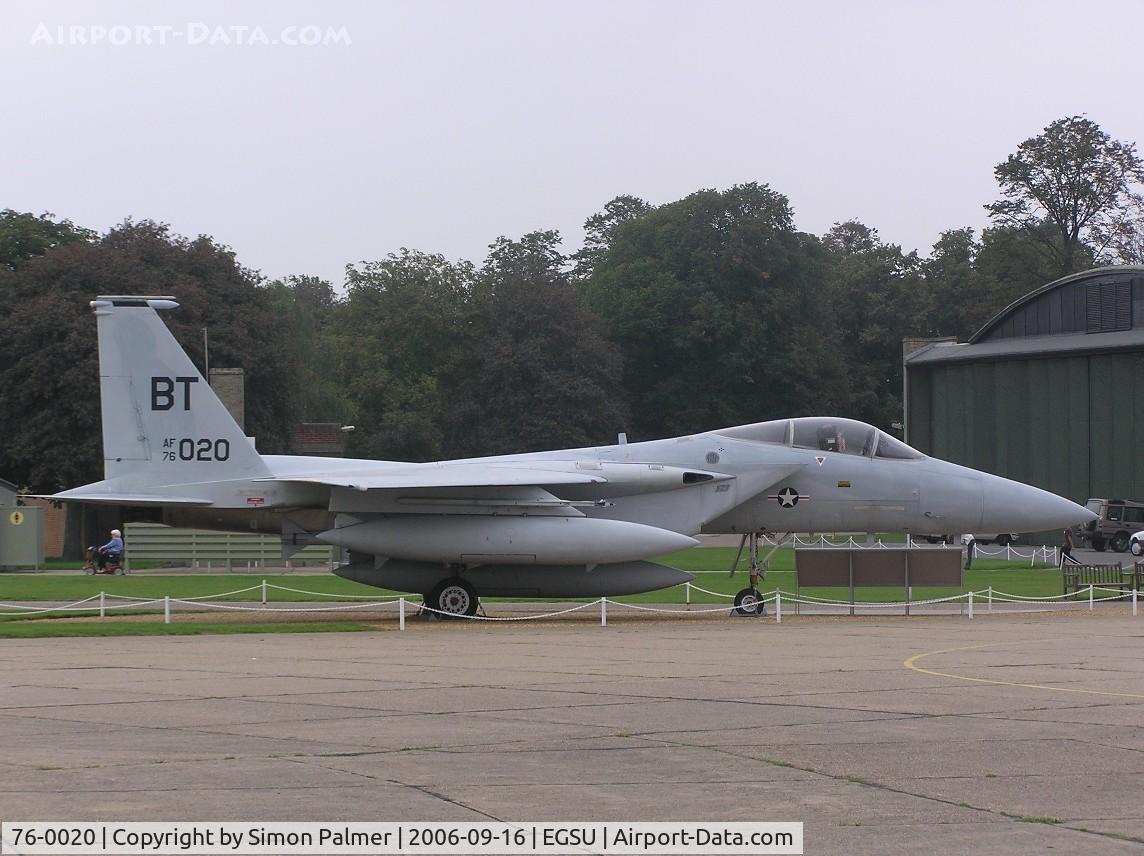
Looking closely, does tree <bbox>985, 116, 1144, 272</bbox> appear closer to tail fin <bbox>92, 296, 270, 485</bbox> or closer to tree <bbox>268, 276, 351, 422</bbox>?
tree <bbox>268, 276, 351, 422</bbox>

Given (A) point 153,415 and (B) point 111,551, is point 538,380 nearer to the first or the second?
(B) point 111,551

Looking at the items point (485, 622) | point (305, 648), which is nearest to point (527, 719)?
point (305, 648)

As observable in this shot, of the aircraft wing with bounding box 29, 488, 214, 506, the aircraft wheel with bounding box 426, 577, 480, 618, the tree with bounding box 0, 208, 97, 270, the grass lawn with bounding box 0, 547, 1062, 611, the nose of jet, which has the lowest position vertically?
the grass lawn with bounding box 0, 547, 1062, 611

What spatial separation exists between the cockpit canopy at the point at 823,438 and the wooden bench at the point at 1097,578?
730 centimetres

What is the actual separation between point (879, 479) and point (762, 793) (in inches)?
562

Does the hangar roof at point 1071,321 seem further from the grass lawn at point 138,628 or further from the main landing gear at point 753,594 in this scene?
the grass lawn at point 138,628

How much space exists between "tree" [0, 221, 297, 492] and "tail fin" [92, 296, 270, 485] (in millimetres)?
24091

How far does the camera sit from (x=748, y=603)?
2152 centimetres

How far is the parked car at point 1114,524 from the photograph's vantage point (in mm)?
48906

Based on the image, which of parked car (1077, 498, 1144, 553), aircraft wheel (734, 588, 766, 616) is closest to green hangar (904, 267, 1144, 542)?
parked car (1077, 498, 1144, 553)

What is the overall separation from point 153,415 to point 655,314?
52929mm

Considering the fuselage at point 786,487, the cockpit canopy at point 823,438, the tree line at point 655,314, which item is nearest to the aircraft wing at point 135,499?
the fuselage at point 786,487

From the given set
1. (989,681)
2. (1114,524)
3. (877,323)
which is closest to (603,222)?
(877,323)

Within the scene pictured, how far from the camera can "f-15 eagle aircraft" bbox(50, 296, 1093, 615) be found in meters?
20.3
